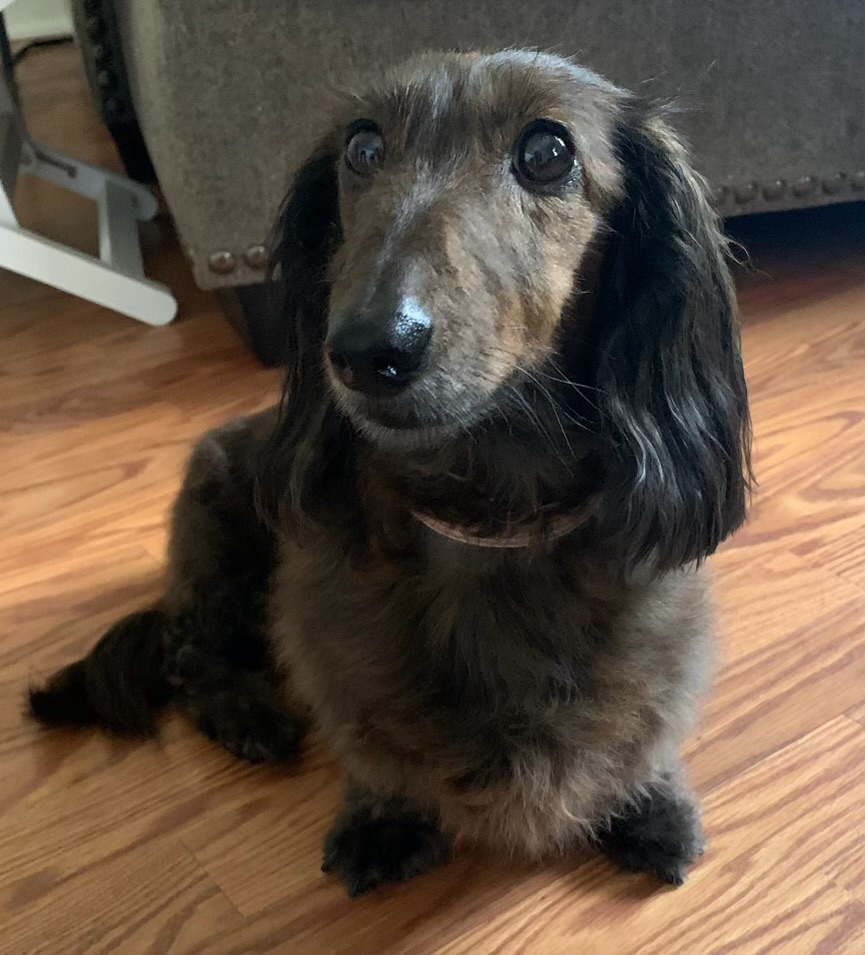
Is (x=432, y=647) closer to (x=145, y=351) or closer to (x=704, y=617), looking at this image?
(x=704, y=617)

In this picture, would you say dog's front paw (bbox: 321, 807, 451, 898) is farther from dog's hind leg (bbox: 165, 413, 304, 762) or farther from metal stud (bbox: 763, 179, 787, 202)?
metal stud (bbox: 763, 179, 787, 202)

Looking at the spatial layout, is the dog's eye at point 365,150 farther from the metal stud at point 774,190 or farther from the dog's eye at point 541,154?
the metal stud at point 774,190

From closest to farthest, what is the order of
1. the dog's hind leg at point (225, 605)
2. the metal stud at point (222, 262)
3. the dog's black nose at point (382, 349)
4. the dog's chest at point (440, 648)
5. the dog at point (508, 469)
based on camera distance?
the dog's black nose at point (382, 349) → the dog at point (508, 469) → the dog's chest at point (440, 648) → the dog's hind leg at point (225, 605) → the metal stud at point (222, 262)

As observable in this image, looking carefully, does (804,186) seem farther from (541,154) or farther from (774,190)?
(541,154)

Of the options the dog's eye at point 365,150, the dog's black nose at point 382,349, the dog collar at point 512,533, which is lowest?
the dog collar at point 512,533

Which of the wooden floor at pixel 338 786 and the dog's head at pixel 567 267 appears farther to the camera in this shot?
the wooden floor at pixel 338 786

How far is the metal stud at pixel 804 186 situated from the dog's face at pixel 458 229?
127cm

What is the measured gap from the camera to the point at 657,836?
1.02m

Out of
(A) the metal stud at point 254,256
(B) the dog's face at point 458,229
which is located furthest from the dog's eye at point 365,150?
(A) the metal stud at point 254,256

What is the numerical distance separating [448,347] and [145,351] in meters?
1.51

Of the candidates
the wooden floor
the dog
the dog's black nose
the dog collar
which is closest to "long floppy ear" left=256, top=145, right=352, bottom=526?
the dog

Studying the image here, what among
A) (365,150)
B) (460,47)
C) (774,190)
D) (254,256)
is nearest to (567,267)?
(365,150)

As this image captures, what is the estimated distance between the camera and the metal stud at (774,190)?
1.98m

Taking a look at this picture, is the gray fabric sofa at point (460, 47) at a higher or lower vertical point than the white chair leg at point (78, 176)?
higher
